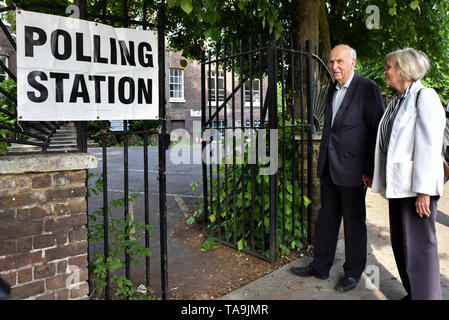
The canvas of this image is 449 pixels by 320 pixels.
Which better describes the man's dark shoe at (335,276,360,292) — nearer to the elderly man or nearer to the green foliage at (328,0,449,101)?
the elderly man

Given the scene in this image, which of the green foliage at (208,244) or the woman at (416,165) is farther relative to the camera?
the green foliage at (208,244)

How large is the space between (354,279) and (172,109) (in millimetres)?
23362

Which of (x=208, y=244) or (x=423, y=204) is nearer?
(x=423, y=204)

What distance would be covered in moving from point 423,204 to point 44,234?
2.46 meters

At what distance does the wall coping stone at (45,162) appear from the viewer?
2.19m

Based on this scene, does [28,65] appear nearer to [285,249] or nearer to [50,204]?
[50,204]

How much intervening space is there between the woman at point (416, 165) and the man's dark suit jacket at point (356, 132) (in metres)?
0.31

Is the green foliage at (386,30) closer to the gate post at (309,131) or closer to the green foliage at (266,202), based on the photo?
the gate post at (309,131)

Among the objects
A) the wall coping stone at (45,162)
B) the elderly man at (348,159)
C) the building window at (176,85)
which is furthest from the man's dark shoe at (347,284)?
the building window at (176,85)

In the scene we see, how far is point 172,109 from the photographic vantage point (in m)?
25.6

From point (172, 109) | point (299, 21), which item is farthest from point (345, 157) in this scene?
point (172, 109)

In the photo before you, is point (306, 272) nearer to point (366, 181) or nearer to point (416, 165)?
point (366, 181)

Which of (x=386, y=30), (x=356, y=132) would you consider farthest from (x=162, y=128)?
(x=386, y=30)

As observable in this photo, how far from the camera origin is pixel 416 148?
8.20 ft
